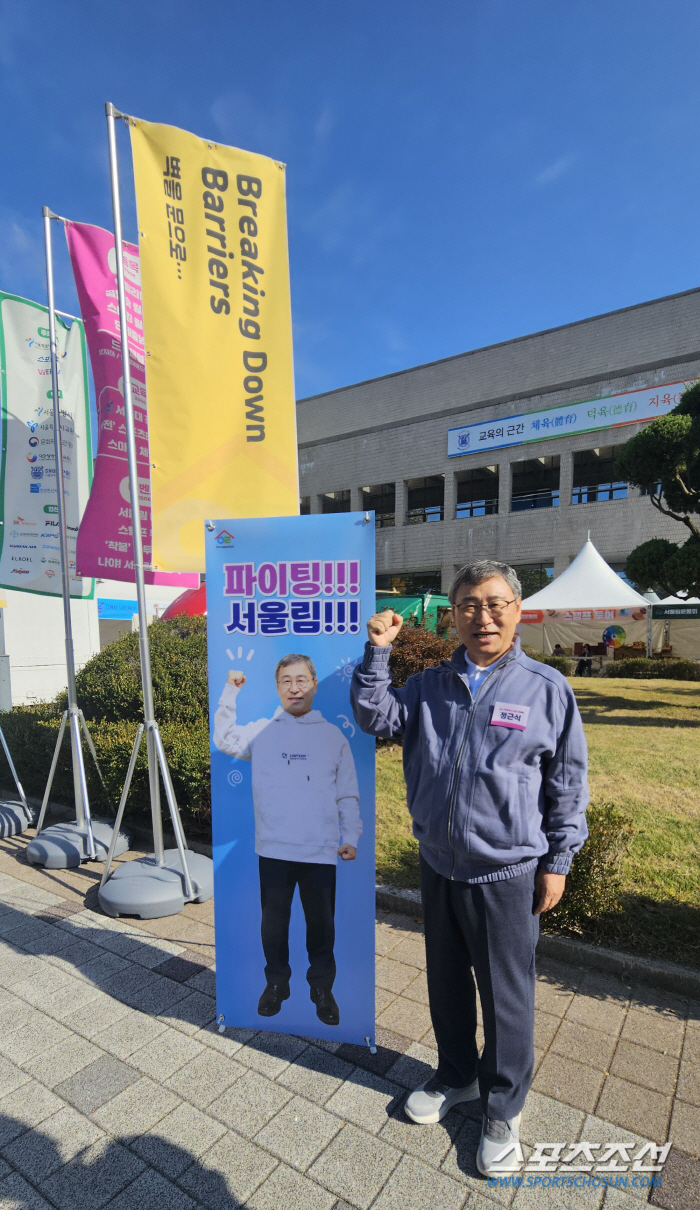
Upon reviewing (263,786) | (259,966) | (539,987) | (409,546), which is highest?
(409,546)

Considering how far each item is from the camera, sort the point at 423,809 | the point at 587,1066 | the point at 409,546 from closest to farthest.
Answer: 1. the point at 423,809
2. the point at 587,1066
3. the point at 409,546

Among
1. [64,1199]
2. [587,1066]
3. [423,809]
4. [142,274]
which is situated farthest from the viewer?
[142,274]

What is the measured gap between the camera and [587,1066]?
2.40m

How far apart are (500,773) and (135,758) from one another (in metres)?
2.61

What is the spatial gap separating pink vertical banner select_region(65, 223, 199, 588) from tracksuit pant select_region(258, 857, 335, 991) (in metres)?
2.27

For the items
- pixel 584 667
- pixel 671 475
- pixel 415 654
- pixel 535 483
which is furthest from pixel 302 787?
pixel 535 483

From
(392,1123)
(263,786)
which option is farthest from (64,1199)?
(263,786)

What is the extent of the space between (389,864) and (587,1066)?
194cm

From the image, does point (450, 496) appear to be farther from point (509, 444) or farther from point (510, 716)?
point (510, 716)

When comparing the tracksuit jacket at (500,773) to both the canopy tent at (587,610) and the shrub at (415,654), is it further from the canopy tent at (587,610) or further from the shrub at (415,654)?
the canopy tent at (587,610)

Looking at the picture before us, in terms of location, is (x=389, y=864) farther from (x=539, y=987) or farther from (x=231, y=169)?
(x=231, y=169)

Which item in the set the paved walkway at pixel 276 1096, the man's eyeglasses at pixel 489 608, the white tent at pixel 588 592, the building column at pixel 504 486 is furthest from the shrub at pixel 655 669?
the man's eyeglasses at pixel 489 608

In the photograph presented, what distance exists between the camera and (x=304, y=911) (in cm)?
251

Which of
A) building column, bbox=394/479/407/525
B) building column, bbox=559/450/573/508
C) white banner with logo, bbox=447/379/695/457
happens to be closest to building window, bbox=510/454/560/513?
building column, bbox=559/450/573/508
